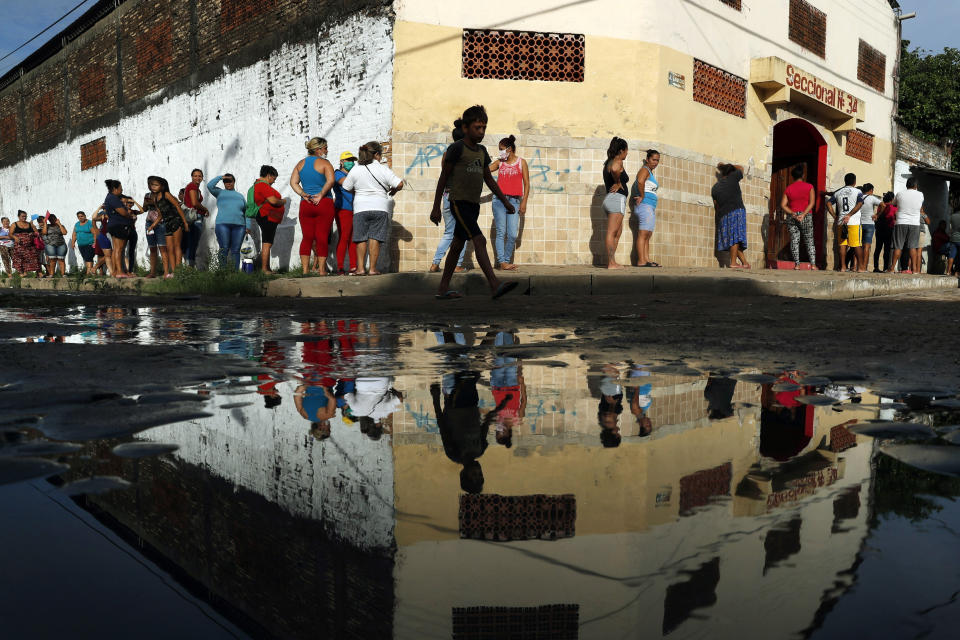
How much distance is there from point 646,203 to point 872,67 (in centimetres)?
910

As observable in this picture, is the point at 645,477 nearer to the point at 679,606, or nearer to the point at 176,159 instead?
the point at 679,606

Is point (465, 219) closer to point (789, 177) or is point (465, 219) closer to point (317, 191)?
point (317, 191)

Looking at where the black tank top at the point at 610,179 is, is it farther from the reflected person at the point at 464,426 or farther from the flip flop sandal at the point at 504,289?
the reflected person at the point at 464,426

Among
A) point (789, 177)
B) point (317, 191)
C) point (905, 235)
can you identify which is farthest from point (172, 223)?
point (905, 235)

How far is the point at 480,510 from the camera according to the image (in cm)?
131

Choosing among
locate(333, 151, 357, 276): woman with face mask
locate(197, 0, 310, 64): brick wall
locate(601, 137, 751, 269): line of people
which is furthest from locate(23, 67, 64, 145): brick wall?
locate(601, 137, 751, 269): line of people

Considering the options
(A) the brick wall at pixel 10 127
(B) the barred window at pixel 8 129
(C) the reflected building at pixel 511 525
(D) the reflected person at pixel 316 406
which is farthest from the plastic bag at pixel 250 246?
(B) the barred window at pixel 8 129

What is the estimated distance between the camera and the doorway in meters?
14.6

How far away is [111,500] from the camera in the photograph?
4.41 ft

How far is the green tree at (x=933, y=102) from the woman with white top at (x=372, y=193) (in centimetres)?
1950

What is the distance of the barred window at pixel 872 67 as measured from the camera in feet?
53.7

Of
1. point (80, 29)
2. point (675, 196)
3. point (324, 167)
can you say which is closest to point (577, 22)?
point (675, 196)

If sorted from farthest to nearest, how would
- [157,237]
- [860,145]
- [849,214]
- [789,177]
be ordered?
[860,145]
[789,177]
[849,214]
[157,237]

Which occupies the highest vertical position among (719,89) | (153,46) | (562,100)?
(153,46)
